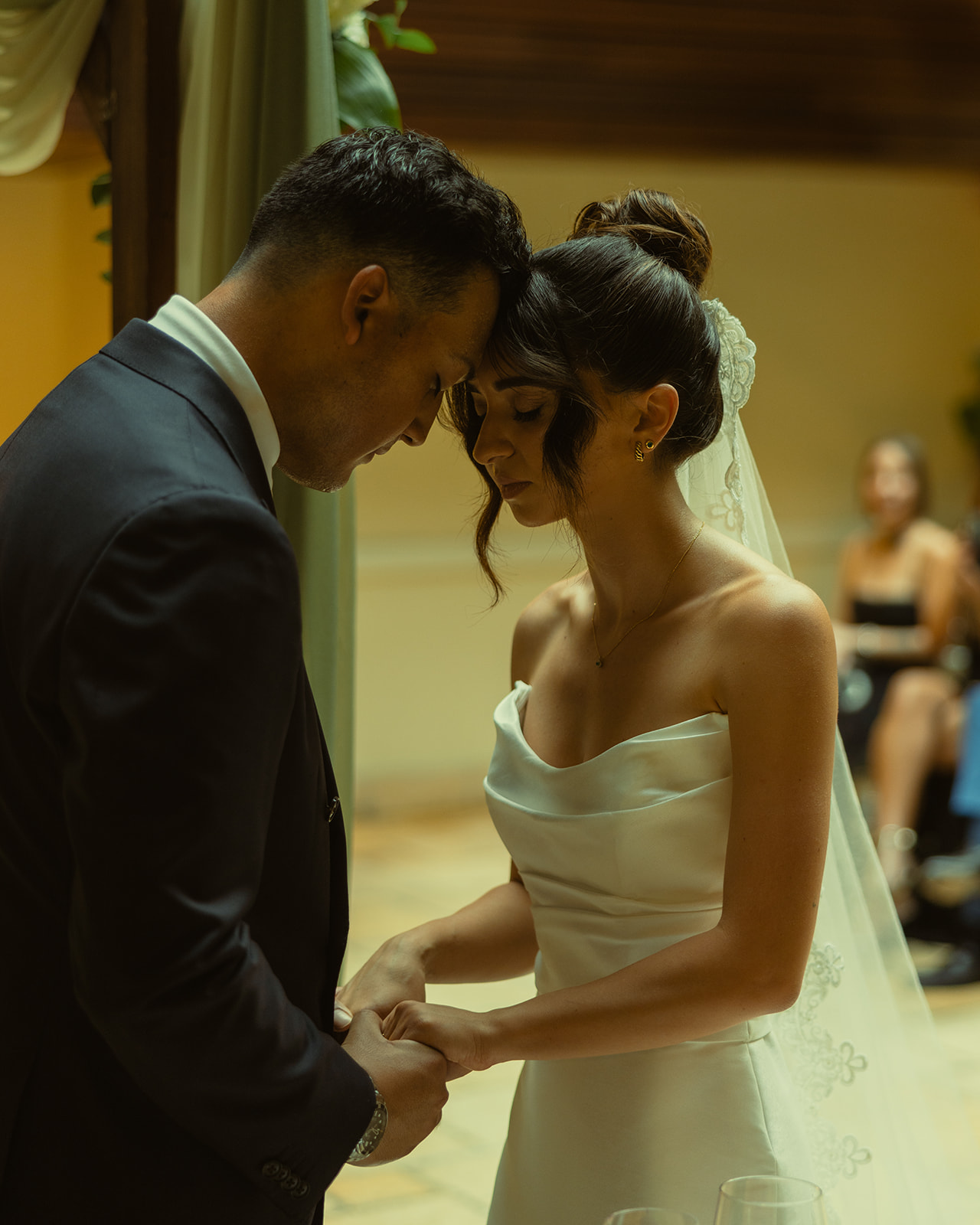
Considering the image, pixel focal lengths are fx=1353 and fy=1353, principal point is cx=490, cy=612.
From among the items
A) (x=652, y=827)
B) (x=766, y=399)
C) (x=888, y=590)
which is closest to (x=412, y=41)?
(x=652, y=827)

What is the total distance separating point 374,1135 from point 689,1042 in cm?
47

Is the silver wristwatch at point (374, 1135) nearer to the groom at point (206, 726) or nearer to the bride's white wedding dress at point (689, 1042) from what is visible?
the groom at point (206, 726)

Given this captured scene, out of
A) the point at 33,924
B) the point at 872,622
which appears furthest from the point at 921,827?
the point at 33,924

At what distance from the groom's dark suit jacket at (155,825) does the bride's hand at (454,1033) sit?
0.23 m

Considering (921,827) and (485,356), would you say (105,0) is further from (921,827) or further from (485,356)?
(921,827)

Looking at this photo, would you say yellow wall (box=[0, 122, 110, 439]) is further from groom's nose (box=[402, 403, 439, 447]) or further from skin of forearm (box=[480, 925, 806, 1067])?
skin of forearm (box=[480, 925, 806, 1067])

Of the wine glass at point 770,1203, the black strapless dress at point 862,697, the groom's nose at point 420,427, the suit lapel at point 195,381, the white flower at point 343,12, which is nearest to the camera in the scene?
the wine glass at point 770,1203

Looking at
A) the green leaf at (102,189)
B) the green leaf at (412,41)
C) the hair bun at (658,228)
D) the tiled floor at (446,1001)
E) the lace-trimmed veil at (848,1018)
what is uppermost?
the green leaf at (412,41)

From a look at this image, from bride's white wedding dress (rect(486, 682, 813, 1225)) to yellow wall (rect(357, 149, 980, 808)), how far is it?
5.35 meters

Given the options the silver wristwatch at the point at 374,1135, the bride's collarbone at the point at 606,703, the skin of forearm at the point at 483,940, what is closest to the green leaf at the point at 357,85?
the bride's collarbone at the point at 606,703

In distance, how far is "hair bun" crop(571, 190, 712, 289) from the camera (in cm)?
168

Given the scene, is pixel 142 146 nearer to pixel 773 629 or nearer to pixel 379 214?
pixel 379 214

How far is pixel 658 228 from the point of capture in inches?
66.1

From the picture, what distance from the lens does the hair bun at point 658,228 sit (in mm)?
1678
